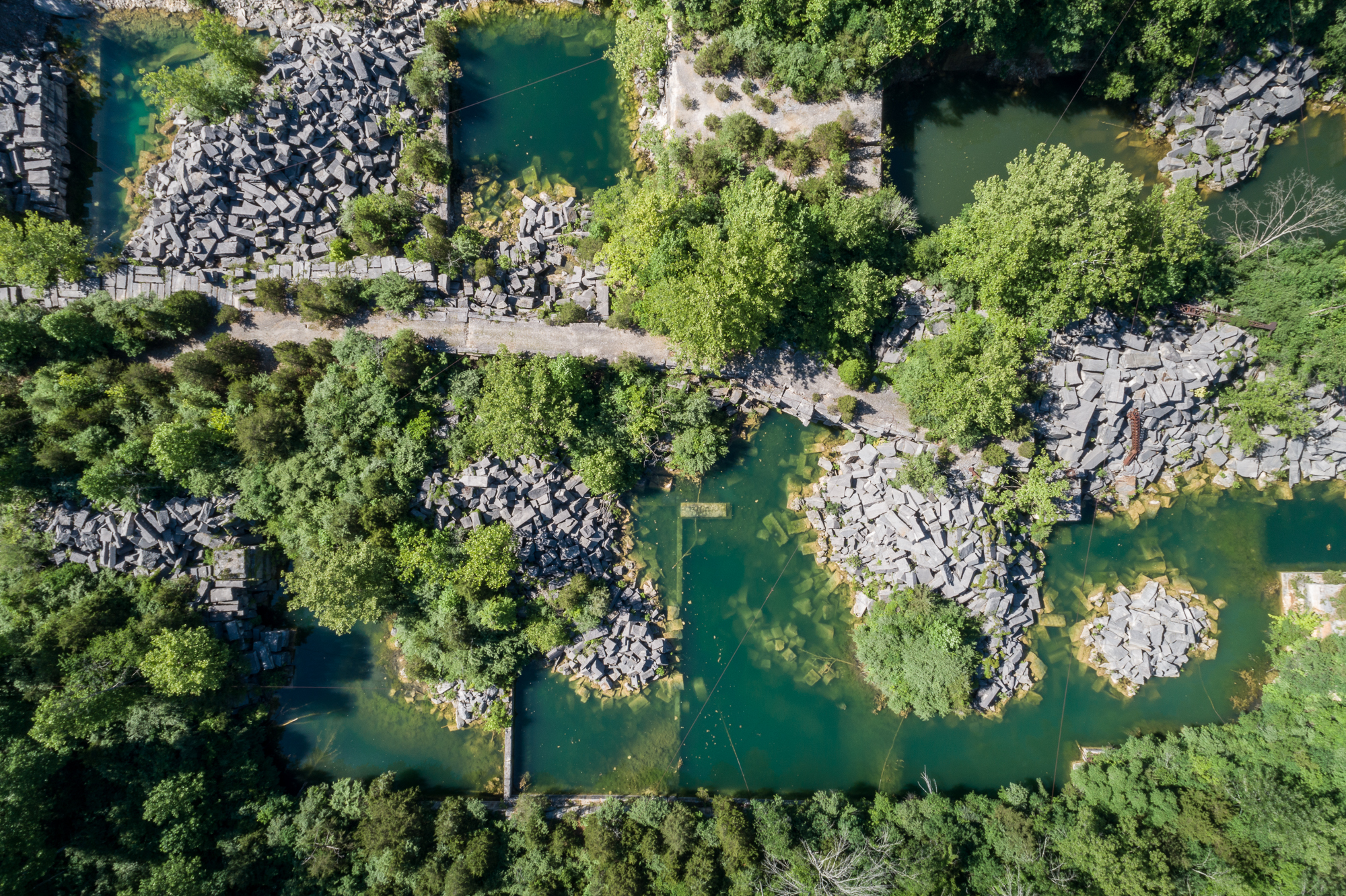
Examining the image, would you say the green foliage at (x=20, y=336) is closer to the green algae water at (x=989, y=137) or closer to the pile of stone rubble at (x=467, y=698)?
the pile of stone rubble at (x=467, y=698)

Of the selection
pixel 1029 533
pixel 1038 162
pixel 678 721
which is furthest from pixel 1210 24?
pixel 678 721

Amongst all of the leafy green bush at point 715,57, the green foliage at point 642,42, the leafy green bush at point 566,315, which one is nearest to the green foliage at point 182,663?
the leafy green bush at point 566,315

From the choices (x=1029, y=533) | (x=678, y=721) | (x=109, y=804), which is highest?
(x=1029, y=533)

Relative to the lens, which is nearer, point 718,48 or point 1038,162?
point 1038,162

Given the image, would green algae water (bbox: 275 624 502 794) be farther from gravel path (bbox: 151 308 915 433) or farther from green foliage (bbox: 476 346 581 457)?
gravel path (bbox: 151 308 915 433)

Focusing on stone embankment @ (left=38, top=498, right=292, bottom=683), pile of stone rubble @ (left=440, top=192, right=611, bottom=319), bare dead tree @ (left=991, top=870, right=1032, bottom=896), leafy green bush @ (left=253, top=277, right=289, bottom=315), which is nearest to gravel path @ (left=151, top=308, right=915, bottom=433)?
Result: leafy green bush @ (left=253, top=277, right=289, bottom=315)

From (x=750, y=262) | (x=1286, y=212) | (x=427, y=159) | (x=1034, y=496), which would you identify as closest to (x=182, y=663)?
(x=427, y=159)

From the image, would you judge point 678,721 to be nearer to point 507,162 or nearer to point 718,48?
point 507,162
